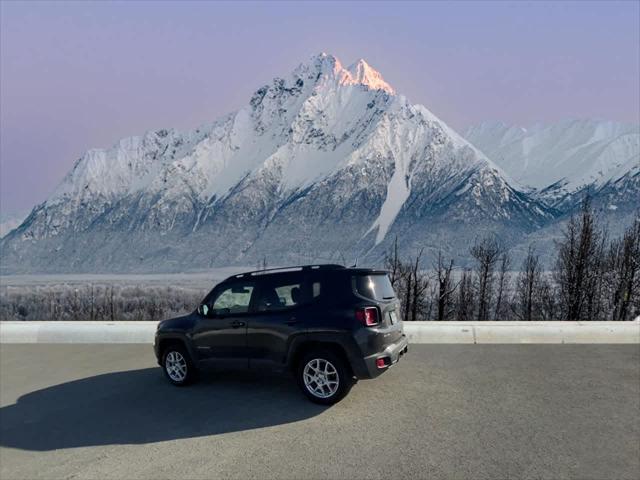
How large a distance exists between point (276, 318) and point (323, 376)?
938 mm

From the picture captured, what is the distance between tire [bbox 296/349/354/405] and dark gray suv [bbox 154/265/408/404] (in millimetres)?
12

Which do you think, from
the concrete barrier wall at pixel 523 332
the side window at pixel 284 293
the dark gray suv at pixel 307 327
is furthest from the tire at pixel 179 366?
the concrete barrier wall at pixel 523 332

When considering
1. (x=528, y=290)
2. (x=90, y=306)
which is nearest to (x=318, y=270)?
(x=528, y=290)

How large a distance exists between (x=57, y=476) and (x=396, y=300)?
435 cm

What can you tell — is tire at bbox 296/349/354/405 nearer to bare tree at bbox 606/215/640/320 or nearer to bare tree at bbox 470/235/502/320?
bare tree at bbox 606/215/640/320

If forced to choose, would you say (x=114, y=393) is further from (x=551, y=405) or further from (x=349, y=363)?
(x=551, y=405)

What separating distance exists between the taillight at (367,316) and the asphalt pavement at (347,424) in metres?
1.06

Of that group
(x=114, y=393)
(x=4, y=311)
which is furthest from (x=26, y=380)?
(x=4, y=311)

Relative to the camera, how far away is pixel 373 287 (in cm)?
646

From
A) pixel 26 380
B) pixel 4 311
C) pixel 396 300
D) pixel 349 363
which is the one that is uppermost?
pixel 396 300

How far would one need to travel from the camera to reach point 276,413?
6078 mm

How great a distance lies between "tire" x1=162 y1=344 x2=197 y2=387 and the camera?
24.1ft

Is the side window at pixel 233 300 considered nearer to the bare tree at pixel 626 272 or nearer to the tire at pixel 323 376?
the tire at pixel 323 376

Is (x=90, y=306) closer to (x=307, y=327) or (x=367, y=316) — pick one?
(x=307, y=327)
